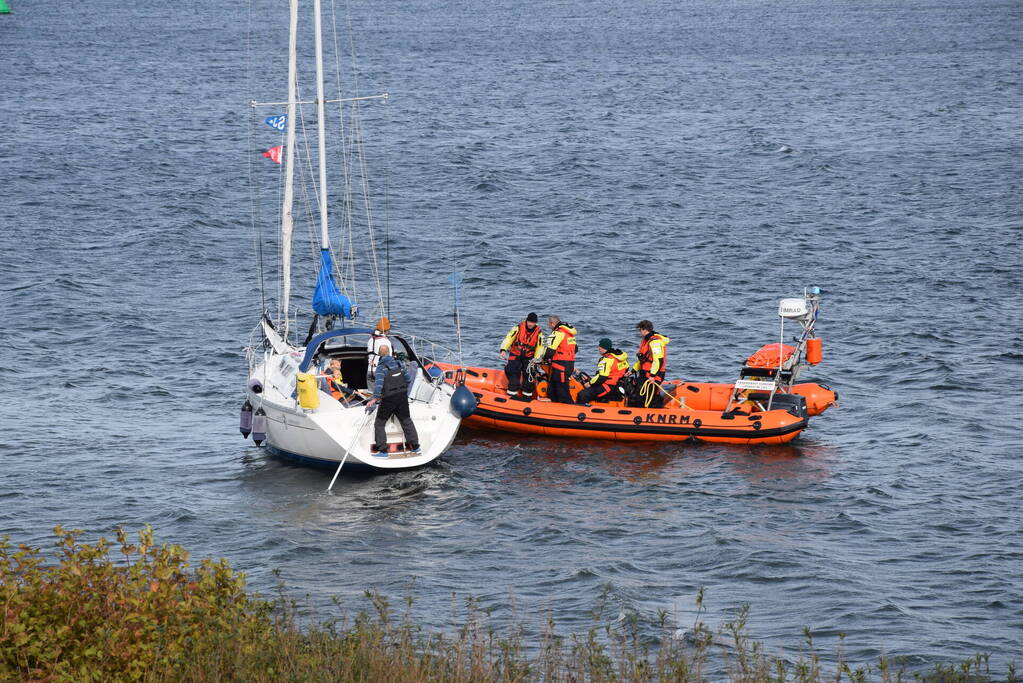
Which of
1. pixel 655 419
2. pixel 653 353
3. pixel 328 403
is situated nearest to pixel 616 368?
pixel 653 353

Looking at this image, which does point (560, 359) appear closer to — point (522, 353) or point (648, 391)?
point (522, 353)

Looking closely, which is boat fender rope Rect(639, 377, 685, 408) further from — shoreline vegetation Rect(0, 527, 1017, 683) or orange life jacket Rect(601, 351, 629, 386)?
shoreline vegetation Rect(0, 527, 1017, 683)

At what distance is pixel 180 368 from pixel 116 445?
430 cm

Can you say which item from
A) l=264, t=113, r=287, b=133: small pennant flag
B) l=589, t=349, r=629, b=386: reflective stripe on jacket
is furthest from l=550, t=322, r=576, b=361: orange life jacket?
l=264, t=113, r=287, b=133: small pennant flag

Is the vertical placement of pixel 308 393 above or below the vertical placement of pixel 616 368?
below

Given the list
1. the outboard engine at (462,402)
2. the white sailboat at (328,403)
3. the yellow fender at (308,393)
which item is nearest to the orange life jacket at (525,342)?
the white sailboat at (328,403)

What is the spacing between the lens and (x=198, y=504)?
674 inches

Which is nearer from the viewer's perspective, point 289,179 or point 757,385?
point 757,385

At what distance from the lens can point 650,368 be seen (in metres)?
19.2

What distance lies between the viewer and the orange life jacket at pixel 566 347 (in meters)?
19.1

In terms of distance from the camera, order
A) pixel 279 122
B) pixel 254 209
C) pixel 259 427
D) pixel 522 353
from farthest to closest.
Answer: pixel 254 209, pixel 279 122, pixel 522 353, pixel 259 427

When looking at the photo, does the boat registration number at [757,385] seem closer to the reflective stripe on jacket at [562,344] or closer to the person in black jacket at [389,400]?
the reflective stripe on jacket at [562,344]

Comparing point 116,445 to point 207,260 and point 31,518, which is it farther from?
point 207,260

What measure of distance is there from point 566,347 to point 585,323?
800 centimetres
